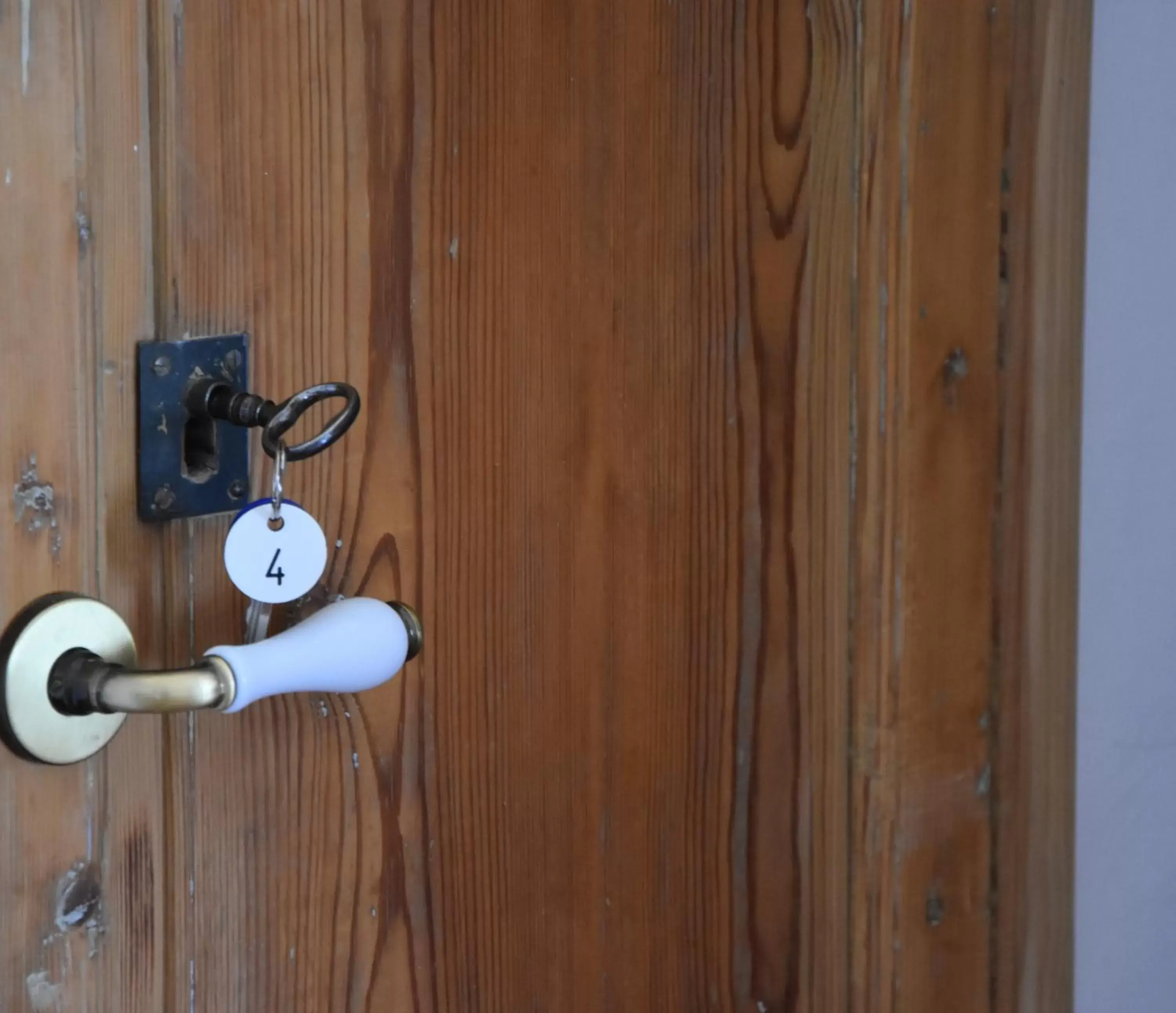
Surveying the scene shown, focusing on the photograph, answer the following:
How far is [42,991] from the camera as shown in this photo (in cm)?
49

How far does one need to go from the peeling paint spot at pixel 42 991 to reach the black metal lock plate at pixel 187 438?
0.18 meters

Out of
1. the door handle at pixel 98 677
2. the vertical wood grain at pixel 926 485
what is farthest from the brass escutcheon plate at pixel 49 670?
the vertical wood grain at pixel 926 485

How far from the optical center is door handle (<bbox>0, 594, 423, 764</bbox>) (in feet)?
1.54

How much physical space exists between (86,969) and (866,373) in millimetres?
562

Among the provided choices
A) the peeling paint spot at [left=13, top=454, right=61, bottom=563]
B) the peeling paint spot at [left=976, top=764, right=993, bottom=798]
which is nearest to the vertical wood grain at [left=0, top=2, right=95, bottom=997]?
the peeling paint spot at [left=13, top=454, right=61, bottom=563]

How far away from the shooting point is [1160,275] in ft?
3.37

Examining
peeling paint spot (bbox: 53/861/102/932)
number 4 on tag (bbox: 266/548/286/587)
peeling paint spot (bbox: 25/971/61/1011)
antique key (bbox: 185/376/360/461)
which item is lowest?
peeling paint spot (bbox: 25/971/61/1011)

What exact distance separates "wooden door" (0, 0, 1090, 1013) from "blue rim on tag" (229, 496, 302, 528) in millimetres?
20

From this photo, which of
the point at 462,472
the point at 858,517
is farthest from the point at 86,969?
the point at 858,517

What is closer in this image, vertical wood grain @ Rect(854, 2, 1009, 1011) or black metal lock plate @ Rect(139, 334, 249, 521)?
black metal lock plate @ Rect(139, 334, 249, 521)

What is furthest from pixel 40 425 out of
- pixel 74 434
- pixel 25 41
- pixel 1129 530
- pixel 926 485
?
pixel 1129 530

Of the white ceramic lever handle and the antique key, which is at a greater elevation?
the antique key

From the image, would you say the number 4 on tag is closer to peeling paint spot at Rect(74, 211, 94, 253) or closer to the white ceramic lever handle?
the white ceramic lever handle

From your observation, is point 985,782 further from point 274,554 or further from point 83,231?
point 83,231
